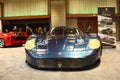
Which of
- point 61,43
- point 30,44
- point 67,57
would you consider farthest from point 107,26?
point 67,57


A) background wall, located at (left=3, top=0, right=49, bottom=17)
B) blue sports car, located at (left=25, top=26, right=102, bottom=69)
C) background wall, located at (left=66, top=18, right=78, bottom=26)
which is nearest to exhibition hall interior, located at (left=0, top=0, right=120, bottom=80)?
blue sports car, located at (left=25, top=26, right=102, bottom=69)

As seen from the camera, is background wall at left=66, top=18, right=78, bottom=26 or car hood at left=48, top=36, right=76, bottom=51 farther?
background wall at left=66, top=18, right=78, bottom=26

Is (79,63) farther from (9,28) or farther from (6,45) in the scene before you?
(9,28)

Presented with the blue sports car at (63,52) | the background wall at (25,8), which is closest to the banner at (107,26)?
the blue sports car at (63,52)

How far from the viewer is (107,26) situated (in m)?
11.2

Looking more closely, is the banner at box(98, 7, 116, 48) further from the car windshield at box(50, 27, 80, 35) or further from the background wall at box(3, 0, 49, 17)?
the background wall at box(3, 0, 49, 17)

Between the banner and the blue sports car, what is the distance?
4.20m

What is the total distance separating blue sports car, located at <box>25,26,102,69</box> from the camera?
589cm

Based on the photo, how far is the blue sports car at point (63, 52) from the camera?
5.89 metres

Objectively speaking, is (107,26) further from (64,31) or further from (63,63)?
(63,63)

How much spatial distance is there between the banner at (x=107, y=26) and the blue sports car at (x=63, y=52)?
4200mm

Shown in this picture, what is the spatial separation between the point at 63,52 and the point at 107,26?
562cm

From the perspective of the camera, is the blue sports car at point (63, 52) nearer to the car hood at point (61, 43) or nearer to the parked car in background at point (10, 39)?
the car hood at point (61, 43)

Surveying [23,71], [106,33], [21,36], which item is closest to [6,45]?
[21,36]
